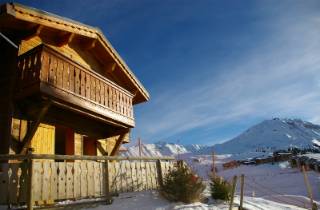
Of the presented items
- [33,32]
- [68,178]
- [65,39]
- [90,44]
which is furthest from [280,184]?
[68,178]

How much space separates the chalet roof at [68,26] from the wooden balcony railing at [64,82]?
1219mm

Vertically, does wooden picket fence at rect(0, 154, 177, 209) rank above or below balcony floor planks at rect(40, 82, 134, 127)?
below

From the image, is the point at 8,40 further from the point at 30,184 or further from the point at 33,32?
the point at 30,184

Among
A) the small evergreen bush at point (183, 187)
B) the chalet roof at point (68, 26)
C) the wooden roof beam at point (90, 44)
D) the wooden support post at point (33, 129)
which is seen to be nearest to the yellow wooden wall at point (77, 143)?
the wooden support post at point (33, 129)

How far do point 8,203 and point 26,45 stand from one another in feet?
21.2

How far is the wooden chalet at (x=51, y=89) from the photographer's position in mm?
10977

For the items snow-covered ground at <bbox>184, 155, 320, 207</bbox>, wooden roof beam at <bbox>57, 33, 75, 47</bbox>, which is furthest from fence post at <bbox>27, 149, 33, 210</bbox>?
snow-covered ground at <bbox>184, 155, 320, 207</bbox>

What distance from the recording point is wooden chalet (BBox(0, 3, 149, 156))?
432 inches

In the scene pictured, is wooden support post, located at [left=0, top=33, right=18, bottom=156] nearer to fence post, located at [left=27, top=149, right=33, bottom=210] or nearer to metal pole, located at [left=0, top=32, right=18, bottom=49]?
metal pole, located at [left=0, top=32, right=18, bottom=49]

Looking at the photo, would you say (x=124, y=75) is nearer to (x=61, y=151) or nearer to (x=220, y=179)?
(x=61, y=151)

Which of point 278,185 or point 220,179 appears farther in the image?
point 278,185

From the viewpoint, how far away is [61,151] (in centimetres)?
2061

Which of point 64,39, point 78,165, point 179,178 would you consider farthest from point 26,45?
point 179,178

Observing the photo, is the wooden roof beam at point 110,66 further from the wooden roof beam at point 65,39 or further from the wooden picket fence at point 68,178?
the wooden picket fence at point 68,178
